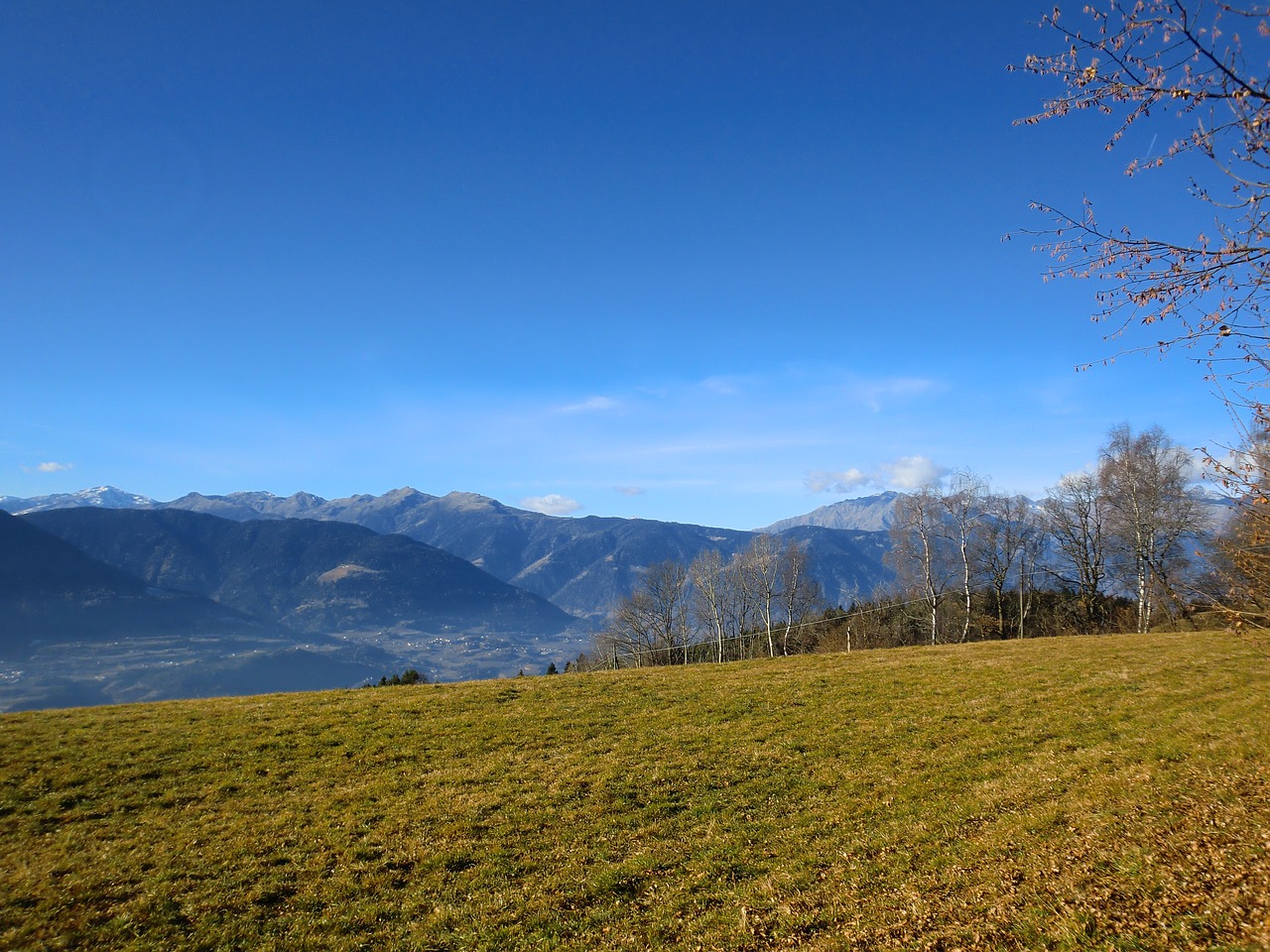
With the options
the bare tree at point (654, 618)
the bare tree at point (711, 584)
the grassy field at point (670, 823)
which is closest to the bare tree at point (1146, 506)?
the grassy field at point (670, 823)

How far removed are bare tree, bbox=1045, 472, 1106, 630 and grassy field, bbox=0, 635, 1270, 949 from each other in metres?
42.5

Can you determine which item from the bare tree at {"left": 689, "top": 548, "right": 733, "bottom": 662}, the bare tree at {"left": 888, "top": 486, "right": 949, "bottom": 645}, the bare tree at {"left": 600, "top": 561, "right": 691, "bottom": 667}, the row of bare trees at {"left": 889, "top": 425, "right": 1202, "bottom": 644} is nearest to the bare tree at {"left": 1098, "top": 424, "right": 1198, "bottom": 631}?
the row of bare trees at {"left": 889, "top": 425, "right": 1202, "bottom": 644}

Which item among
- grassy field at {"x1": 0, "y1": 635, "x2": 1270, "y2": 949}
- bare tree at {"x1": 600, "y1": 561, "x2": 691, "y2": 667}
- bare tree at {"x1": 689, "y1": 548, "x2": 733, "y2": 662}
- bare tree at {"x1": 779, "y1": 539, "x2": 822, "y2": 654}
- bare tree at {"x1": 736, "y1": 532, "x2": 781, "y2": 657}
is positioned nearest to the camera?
grassy field at {"x1": 0, "y1": 635, "x2": 1270, "y2": 949}

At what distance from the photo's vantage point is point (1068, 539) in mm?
66000

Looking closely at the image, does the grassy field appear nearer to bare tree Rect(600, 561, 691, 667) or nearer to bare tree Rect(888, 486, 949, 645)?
bare tree Rect(888, 486, 949, 645)

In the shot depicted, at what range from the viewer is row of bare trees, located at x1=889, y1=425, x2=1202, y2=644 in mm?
53438

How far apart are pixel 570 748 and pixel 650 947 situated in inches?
462

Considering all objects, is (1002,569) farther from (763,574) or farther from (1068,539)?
(763,574)

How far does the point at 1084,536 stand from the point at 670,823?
67.5 m

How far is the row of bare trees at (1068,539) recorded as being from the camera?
53.4 metres

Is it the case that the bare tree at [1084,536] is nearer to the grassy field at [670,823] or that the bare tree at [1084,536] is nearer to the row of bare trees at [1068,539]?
the row of bare trees at [1068,539]

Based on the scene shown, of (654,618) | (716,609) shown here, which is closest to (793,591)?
(716,609)

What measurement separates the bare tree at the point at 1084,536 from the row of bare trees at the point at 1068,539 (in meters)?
0.10

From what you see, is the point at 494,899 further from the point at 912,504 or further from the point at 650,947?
the point at 912,504
